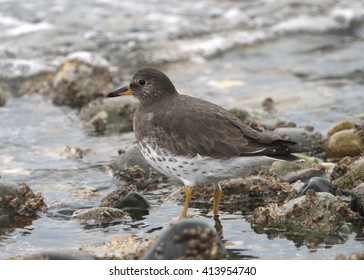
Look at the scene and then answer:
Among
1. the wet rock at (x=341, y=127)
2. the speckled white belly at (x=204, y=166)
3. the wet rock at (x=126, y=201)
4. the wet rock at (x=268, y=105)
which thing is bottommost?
the wet rock at (x=126, y=201)

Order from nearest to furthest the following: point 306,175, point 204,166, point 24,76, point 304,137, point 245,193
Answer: point 204,166, point 245,193, point 306,175, point 304,137, point 24,76

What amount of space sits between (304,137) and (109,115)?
10.6 feet

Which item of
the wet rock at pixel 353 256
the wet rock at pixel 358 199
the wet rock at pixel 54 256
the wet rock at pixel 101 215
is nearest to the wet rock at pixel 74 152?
the wet rock at pixel 101 215

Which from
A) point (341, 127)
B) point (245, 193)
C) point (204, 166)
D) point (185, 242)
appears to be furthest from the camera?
point (341, 127)

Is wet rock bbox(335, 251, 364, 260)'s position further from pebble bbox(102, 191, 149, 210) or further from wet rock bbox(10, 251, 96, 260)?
pebble bbox(102, 191, 149, 210)

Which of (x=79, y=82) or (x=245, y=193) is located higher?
(x=79, y=82)

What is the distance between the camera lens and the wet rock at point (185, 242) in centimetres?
581

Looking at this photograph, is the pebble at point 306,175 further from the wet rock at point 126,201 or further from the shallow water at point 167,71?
the wet rock at point 126,201

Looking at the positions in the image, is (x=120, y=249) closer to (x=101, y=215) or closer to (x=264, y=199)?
(x=101, y=215)

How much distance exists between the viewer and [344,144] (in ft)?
30.8

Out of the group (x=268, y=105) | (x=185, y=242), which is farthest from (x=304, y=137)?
(x=185, y=242)

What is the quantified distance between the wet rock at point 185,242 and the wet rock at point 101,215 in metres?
1.73

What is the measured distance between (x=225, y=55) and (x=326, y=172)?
741 cm
